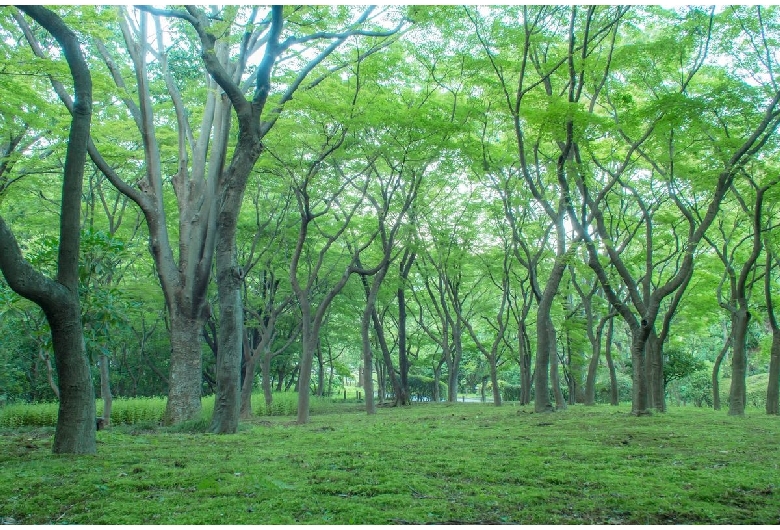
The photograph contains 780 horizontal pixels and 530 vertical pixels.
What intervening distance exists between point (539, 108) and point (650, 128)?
6.21 feet

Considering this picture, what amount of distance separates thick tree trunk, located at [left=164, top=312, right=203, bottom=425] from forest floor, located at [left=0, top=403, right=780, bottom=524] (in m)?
2.74

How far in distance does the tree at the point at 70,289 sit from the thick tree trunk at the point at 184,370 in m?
4.52

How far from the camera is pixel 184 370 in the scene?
9734 millimetres

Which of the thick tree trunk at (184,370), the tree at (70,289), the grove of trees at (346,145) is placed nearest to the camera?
the tree at (70,289)

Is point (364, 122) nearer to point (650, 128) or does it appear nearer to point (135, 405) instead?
point (650, 128)

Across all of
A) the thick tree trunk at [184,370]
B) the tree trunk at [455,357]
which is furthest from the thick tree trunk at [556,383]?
the thick tree trunk at [184,370]

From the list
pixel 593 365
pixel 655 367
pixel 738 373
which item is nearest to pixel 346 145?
pixel 655 367

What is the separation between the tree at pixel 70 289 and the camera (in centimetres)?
488

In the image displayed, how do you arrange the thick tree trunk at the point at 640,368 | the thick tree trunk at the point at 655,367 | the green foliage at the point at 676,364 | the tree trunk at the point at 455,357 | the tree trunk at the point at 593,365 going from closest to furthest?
the thick tree trunk at the point at 640,368 < the thick tree trunk at the point at 655,367 < the tree trunk at the point at 593,365 < the green foliage at the point at 676,364 < the tree trunk at the point at 455,357

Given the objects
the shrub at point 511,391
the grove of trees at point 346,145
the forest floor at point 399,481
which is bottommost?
the shrub at point 511,391

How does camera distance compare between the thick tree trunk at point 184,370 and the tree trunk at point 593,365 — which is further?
the tree trunk at point 593,365

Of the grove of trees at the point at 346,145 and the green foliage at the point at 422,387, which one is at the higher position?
the grove of trees at the point at 346,145

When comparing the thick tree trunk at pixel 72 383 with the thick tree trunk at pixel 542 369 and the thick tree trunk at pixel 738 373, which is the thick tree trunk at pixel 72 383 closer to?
the thick tree trunk at pixel 542 369

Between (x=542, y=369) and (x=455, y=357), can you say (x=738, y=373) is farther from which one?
(x=455, y=357)
